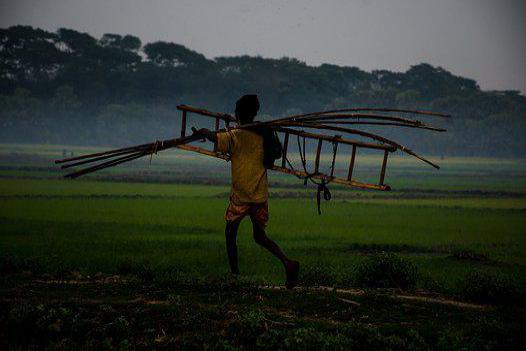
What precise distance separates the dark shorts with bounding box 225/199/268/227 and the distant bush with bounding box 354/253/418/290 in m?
1.62

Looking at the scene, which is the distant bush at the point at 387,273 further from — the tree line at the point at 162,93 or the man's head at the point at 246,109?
the tree line at the point at 162,93

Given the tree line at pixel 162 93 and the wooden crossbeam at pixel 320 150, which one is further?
the tree line at pixel 162 93

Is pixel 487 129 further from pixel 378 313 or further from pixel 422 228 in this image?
pixel 378 313

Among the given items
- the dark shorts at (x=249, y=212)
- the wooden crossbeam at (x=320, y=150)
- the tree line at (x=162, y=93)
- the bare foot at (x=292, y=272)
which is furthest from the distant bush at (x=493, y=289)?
the tree line at (x=162, y=93)

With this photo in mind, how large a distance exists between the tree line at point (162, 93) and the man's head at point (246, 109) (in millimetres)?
75139

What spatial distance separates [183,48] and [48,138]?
1989cm

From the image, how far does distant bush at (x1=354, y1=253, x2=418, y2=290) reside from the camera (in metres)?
8.04

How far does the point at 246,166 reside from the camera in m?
7.15

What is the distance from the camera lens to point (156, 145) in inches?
265

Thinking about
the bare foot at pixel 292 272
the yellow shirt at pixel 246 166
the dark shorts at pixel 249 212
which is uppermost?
the yellow shirt at pixel 246 166

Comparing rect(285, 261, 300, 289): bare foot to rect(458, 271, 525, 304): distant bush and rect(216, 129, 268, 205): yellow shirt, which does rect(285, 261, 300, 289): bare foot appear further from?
rect(458, 271, 525, 304): distant bush

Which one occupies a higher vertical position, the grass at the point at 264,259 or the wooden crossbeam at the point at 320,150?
the wooden crossbeam at the point at 320,150

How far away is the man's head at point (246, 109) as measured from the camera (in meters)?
7.16

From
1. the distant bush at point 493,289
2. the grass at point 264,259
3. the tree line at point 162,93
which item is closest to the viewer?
the grass at point 264,259
